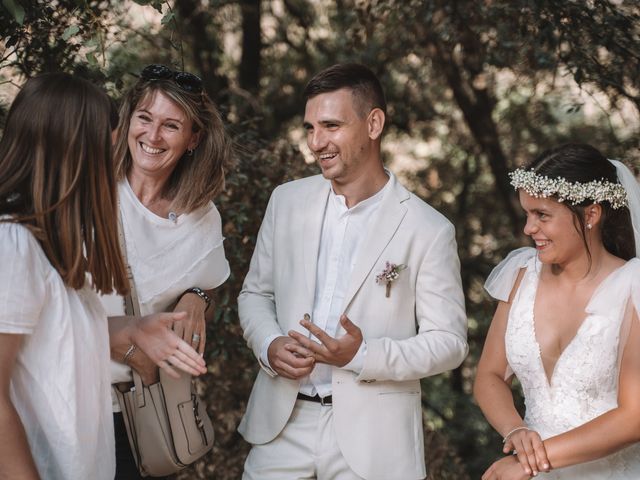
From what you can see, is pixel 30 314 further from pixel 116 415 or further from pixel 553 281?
pixel 553 281

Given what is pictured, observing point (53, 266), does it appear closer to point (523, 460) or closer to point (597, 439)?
point (523, 460)

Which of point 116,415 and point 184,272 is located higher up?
point 184,272

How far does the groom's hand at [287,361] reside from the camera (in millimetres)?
3279

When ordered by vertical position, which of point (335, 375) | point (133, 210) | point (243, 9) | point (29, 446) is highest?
point (243, 9)

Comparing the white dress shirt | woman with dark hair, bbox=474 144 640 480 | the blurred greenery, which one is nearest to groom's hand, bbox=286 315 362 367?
the white dress shirt

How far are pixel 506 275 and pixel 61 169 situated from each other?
76.9 inches

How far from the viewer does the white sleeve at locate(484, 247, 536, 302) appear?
354cm

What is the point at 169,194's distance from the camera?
3.57 metres

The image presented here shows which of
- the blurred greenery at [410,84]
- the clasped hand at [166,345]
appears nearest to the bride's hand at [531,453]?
the clasped hand at [166,345]

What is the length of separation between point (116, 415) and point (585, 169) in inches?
77.6

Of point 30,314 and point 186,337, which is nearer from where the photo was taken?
point 30,314

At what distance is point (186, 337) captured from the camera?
3.13 meters

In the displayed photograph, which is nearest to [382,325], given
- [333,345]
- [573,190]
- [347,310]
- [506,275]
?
[347,310]

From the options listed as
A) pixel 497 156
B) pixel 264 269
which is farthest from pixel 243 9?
pixel 264 269
